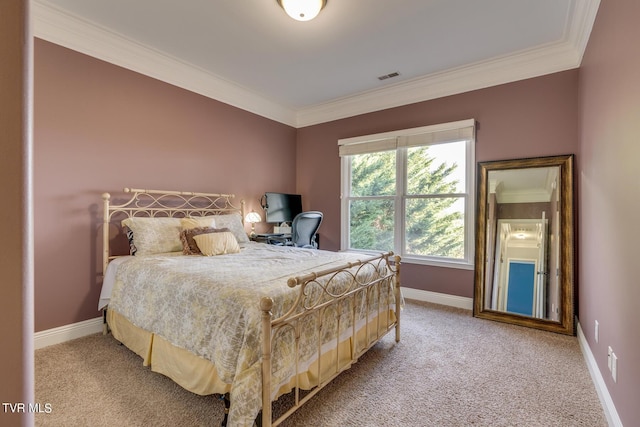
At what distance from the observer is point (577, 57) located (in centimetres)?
283

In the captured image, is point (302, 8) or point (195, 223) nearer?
point (302, 8)

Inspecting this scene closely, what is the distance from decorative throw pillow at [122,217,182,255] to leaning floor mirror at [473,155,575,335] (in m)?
3.34

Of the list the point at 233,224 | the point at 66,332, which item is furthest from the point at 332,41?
the point at 66,332

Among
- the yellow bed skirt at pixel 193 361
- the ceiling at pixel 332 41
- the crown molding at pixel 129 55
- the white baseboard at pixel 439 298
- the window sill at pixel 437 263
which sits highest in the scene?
the ceiling at pixel 332 41

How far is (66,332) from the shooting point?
259 cm

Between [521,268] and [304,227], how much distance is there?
96.9 inches

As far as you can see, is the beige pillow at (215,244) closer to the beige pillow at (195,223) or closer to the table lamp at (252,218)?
the beige pillow at (195,223)

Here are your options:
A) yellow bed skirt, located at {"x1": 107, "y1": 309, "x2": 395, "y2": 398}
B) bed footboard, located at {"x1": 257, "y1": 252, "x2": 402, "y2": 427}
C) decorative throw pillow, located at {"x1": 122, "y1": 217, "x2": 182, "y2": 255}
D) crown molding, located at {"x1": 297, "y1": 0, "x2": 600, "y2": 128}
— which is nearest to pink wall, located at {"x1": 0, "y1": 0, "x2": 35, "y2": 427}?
bed footboard, located at {"x1": 257, "y1": 252, "x2": 402, "y2": 427}

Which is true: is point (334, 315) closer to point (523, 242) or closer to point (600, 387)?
point (600, 387)

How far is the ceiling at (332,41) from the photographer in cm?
242

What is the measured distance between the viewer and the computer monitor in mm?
4338

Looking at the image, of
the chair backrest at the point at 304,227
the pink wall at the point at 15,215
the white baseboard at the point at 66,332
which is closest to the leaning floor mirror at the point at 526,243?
the chair backrest at the point at 304,227

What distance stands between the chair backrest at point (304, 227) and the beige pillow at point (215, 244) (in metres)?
0.86

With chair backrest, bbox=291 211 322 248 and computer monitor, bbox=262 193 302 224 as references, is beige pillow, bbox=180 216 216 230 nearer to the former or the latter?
chair backrest, bbox=291 211 322 248
